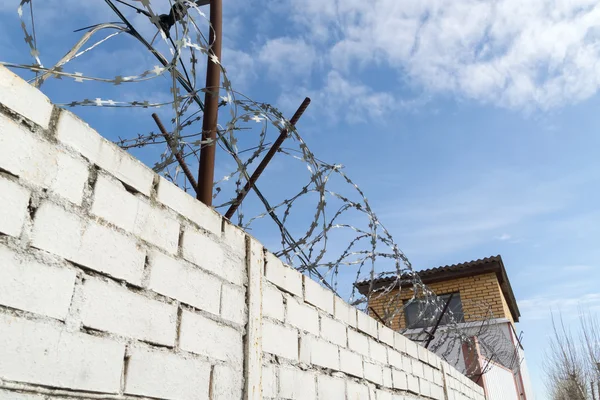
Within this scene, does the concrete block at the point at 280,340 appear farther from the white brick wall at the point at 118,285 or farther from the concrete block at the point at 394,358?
the concrete block at the point at 394,358

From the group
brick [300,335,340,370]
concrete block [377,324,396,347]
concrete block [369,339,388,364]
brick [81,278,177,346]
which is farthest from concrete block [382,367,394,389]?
brick [81,278,177,346]

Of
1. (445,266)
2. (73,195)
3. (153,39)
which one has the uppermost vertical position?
(445,266)

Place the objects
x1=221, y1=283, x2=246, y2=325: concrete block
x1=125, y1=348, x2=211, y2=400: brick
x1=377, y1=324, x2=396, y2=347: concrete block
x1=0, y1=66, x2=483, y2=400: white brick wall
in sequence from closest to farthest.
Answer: x1=0, y1=66, x2=483, y2=400: white brick wall → x1=125, y1=348, x2=211, y2=400: brick → x1=221, y1=283, x2=246, y2=325: concrete block → x1=377, y1=324, x2=396, y2=347: concrete block

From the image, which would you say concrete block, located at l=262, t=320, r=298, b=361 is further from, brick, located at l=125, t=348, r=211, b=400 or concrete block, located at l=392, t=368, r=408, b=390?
concrete block, located at l=392, t=368, r=408, b=390

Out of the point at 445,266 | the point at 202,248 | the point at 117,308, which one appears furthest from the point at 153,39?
the point at 445,266

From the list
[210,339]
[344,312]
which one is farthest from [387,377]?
[210,339]

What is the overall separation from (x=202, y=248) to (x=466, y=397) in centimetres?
573

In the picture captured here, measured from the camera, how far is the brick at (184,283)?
68.7 inches

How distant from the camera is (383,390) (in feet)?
12.2

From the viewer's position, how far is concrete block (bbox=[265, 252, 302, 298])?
2551mm

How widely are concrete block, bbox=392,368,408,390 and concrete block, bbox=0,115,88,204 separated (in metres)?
3.18

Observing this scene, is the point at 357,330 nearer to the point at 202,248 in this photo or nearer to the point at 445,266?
the point at 202,248

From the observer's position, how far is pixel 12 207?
1.28m

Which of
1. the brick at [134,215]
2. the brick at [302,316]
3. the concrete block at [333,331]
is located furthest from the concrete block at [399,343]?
the brick at [134,215]
